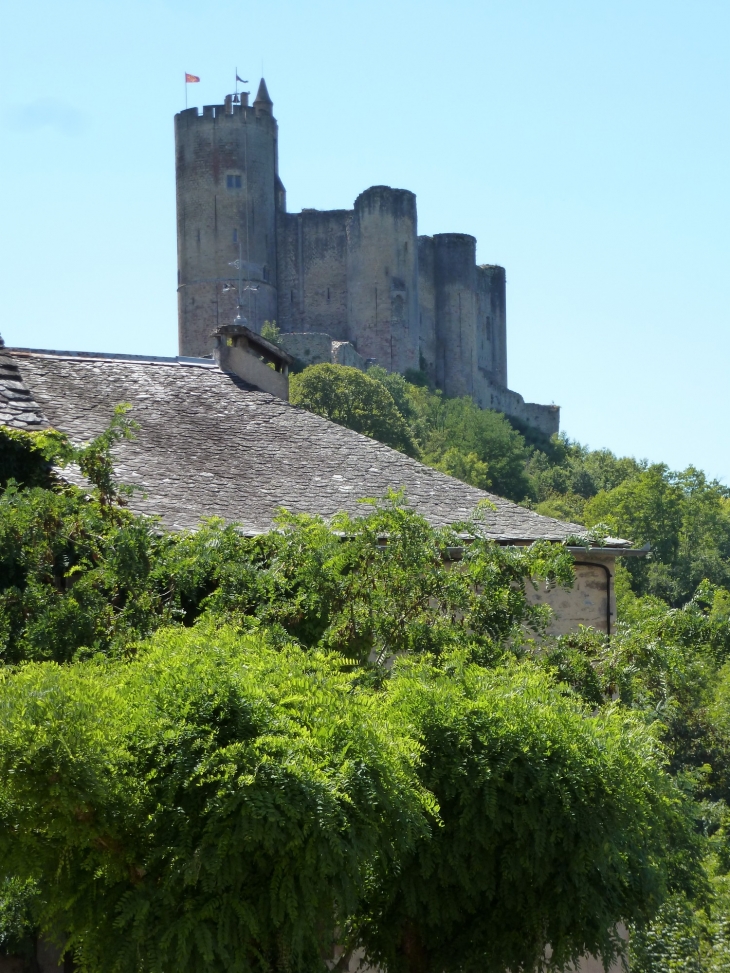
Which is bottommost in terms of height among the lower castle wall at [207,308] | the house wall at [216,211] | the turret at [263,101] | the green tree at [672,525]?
the green tree at [672,525]

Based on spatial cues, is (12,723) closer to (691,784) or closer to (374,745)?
(374,745)

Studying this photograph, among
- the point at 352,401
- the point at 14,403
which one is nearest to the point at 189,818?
the point at 14,403

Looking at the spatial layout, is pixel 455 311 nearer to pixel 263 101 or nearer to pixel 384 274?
pixel 384 274

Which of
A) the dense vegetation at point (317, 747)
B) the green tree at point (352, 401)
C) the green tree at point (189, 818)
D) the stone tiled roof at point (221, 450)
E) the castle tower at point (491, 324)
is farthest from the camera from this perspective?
the castle tower at point (491, 324)

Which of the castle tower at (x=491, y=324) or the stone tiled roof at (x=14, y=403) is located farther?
the castle tower at (x=491, y=324)

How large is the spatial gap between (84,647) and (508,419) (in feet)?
243

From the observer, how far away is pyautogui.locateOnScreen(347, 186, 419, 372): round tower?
7162cm

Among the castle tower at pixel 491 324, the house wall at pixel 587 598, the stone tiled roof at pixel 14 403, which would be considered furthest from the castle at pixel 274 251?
the stone tiled roof at pixel 14 403

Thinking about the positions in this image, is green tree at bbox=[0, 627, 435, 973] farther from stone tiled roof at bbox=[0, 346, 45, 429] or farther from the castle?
the castle

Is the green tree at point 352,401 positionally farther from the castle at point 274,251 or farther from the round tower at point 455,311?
the round tower at point 455,311

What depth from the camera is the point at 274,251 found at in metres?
74.6

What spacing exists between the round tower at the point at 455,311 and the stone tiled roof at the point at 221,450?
61732mm

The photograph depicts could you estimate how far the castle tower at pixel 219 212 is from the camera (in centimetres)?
7162

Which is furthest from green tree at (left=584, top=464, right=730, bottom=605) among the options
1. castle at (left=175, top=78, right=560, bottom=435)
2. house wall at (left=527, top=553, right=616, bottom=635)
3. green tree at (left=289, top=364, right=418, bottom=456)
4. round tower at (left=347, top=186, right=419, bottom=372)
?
house wall at (left=527, top=553, right=616, bottom=635)
